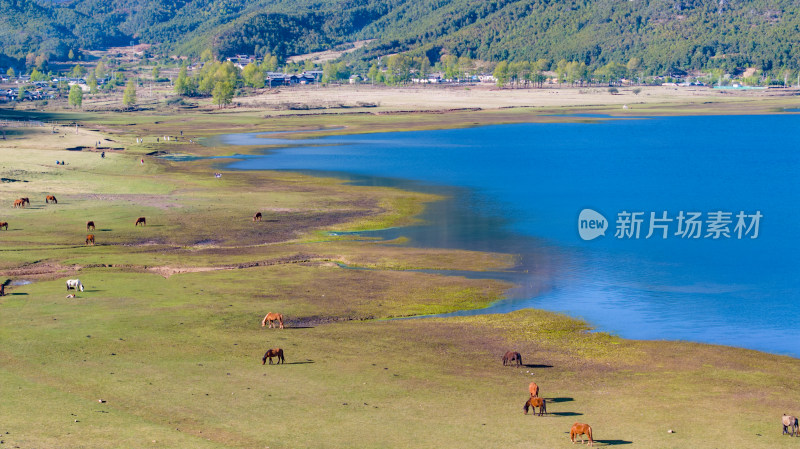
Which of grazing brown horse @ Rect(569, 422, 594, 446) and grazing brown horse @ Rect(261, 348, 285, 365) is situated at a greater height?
grazing brown horse @ Rect(569, 422, 594, 446)

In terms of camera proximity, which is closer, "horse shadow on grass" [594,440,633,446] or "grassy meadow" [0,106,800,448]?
"horse shadow on grass" [594,440,633,446]

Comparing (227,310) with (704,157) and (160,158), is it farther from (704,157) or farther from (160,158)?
(704,157)

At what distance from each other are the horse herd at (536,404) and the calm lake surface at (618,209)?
28.3ft

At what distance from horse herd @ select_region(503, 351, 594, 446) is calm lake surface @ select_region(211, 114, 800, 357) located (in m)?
8.62

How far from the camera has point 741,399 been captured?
3145 centimetres

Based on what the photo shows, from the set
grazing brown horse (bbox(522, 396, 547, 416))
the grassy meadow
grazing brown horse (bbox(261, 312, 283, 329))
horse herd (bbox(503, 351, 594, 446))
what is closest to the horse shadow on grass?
the grassy meadow

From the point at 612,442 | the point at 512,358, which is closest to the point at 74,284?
the point at 512,358

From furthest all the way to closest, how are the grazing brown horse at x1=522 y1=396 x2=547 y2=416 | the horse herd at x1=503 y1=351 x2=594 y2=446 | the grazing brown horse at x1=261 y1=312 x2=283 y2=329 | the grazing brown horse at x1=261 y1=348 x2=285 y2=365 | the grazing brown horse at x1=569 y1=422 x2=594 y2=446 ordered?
the grazing brown horse at x1=261 y1=312 x2=283 y2=329, the grazing brown horse at x1=261 y1=348 x2=285 y2=365, the grazing brown horse at x1=522 y1=396 x2=547 y2=416, the horse herd at x1=503 y1=351 x2=594 y2=446, the grazing brown horse at x1=569 y1=422 x2=594 y2=446

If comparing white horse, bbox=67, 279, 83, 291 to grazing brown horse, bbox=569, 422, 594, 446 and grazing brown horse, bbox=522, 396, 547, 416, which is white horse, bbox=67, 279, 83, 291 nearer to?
grazing brown horse, bbox=522, 396, 547, 416

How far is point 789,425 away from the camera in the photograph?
27.5 metres

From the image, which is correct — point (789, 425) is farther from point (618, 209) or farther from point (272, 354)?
point (618, 209)

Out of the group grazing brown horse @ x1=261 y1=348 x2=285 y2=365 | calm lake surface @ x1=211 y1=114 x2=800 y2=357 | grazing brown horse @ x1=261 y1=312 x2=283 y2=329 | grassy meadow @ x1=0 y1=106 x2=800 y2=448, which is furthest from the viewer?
calm lake surface @ x1=211 y1=114 x2=800 y2=357

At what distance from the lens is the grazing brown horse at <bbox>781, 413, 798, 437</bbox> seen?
2748 cm

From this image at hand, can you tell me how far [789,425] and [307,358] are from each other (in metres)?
18.3
